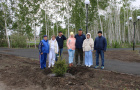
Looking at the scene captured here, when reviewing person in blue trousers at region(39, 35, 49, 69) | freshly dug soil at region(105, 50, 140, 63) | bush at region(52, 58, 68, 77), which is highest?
person in blue trousers at region(39, 35, 49, 69)

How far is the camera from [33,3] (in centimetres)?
2733

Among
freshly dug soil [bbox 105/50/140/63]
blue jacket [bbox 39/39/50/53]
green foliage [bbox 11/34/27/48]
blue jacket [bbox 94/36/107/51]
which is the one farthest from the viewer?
green foliage [bbox 11/34/27/48]

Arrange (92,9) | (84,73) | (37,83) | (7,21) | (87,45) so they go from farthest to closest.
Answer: (7,21) → (92,9) → (87,45) → (84,73) → (37,83)

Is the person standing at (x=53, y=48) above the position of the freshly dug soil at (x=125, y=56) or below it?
above

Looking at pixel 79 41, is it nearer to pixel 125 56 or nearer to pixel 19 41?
pixel 125 56

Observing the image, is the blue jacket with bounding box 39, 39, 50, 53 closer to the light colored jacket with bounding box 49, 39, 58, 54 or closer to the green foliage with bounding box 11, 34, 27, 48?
the light colored jacket with bounding box 49, 39, 58, 54

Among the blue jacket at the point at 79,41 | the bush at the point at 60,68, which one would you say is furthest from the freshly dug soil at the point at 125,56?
the bush at the point at 60,68

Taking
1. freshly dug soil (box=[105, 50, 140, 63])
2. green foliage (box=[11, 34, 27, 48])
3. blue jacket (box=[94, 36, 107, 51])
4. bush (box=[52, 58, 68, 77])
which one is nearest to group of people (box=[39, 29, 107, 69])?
blue jacket (box=[94, 36, 107, 51])

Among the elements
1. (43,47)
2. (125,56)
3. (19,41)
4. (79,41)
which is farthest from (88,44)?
(19,41)

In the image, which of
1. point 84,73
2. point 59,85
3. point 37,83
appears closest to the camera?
point 59,85

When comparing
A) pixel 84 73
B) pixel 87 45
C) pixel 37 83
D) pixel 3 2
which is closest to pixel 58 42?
pixel 87 45

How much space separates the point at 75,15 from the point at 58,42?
1919cm

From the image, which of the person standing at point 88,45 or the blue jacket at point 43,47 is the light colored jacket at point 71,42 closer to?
the person standing at point 88,45

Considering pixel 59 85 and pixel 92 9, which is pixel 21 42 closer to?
pixel 92 9
